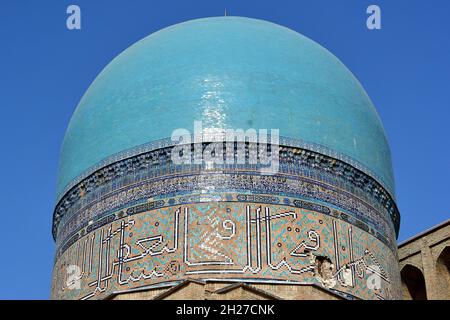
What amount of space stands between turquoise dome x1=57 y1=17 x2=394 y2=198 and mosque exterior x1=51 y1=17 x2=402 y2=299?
1cm

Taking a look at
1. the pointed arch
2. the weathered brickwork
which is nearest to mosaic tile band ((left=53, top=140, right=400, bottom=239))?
the weathered brickwork

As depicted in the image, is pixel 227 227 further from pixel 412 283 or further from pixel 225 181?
pixel 412 283

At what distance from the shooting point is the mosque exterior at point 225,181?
7.03m

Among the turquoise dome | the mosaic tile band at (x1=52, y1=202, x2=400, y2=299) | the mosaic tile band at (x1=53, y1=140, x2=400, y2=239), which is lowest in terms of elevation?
the mosaic tile band at (x1=52, y1=202, x2=400, y2=299)

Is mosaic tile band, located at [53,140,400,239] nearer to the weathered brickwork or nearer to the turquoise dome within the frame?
the turquoise dome

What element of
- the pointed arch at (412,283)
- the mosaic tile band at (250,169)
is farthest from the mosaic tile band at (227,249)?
the pointed arch at (412,283)

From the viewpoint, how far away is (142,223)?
23.9 feet

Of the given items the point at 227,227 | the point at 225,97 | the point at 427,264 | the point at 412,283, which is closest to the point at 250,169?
the point at 227,227

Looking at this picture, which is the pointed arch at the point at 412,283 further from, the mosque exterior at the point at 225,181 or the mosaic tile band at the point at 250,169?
the mosaic tile band at the point at 250,169

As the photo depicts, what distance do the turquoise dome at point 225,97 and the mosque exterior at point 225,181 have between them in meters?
0.01

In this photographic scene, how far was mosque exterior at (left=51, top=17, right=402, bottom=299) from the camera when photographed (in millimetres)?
7027
